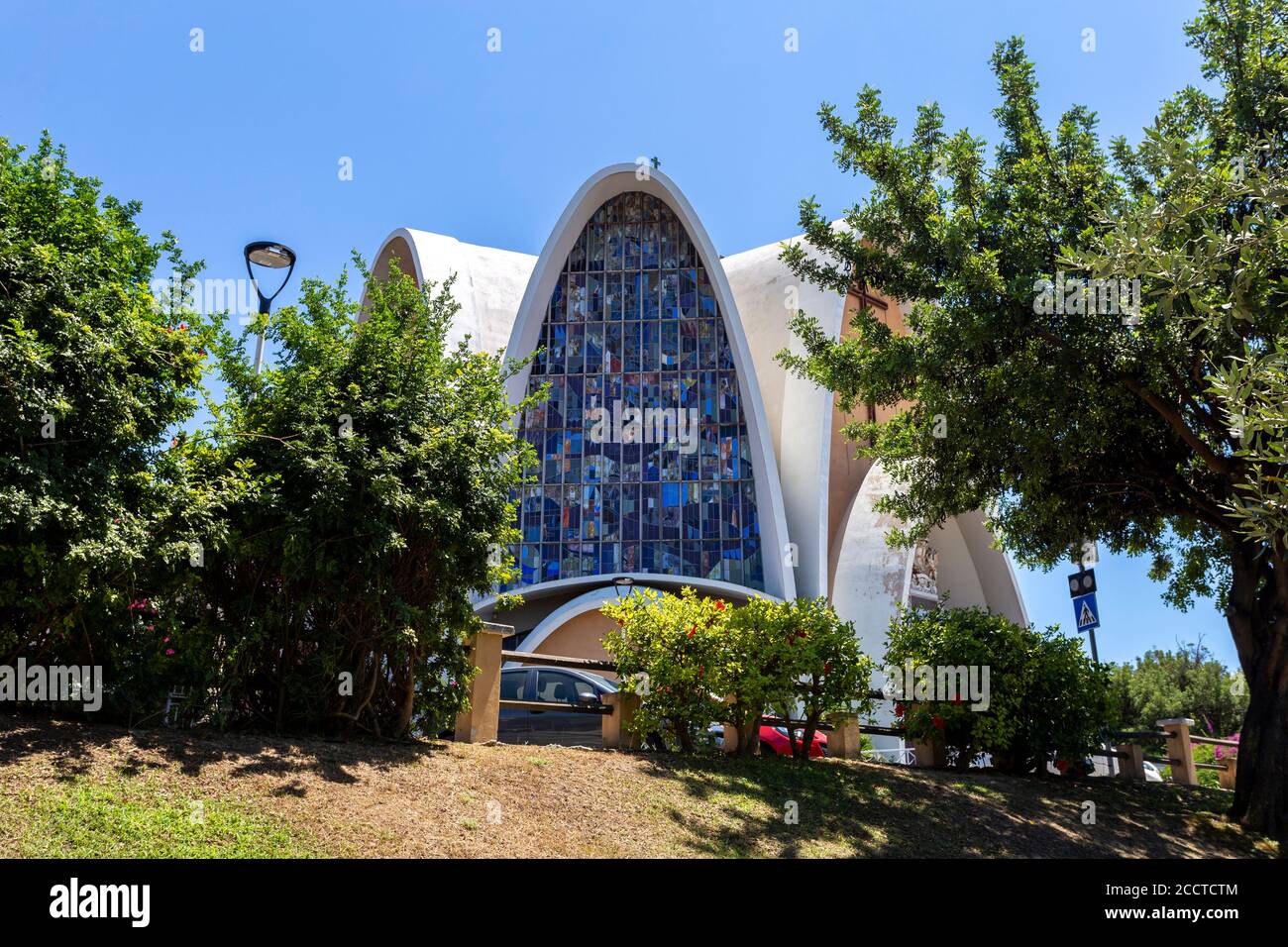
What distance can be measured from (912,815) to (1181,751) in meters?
8.71

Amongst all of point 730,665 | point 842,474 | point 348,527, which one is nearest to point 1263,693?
point 730,665

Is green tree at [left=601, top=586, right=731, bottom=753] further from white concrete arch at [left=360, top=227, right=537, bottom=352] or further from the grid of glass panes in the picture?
white concrete arch at [left=360, top=227, right=537, bottom=352]

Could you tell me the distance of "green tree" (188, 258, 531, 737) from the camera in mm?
8727

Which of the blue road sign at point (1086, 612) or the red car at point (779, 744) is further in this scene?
the blue road sign at point (1086, 612)

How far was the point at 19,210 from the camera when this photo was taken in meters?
7.79

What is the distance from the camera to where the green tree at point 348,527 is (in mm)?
8727

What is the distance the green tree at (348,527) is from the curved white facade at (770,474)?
1807 cm

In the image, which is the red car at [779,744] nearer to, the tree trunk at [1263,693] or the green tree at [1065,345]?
the green tree at [1065,345]

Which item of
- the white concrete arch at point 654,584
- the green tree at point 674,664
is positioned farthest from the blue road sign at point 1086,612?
the white concrete arch at point 654,584

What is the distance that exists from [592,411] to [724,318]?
5224mm

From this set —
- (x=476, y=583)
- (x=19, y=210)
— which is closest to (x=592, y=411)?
(x=476, y=583)

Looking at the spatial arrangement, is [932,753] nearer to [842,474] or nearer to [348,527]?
[348,527]
